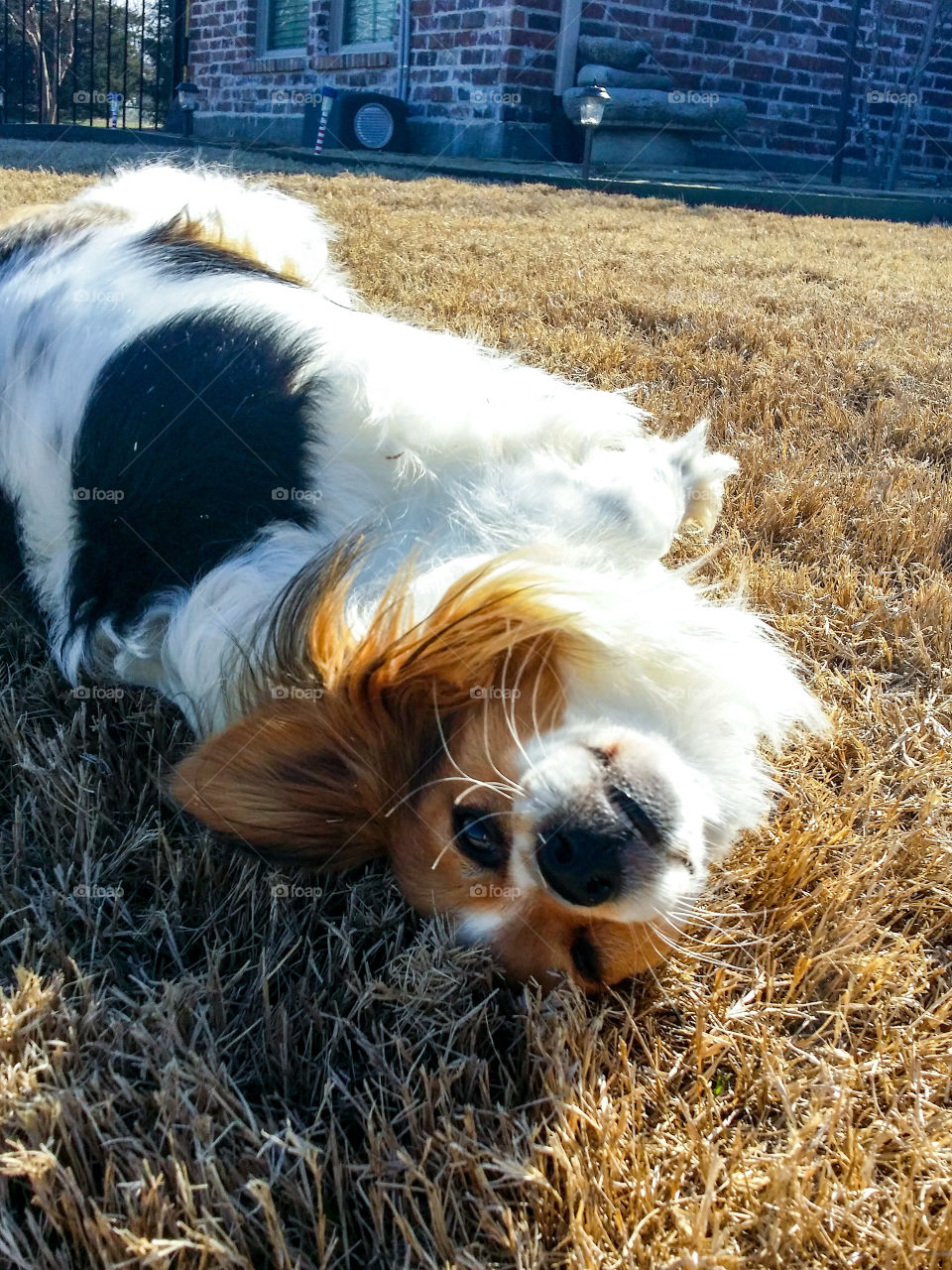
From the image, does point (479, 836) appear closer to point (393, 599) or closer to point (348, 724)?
point (348, 724)

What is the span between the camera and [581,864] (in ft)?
4.64

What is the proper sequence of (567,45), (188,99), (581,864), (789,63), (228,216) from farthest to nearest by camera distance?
(188,99) → (789,63) → (567,45) → (228,216) → (581,864)

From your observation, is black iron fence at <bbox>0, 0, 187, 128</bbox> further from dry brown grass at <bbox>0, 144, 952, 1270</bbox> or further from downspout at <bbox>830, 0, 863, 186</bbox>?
dry brown grass at <bbox>0, 144, 952, 1270</bbox>

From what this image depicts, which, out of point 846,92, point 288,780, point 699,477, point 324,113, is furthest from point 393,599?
point 846,92

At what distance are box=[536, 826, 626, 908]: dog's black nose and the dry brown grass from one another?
0.17 m

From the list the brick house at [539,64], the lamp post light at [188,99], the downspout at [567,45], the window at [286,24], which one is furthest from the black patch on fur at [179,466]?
the lamp post light at [188,99]

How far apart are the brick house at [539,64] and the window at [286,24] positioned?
2 centimetres

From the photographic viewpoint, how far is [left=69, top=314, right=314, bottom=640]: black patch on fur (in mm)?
1917

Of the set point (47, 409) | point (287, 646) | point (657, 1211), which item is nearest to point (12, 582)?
point (47, 409)

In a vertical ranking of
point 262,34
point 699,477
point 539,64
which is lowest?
point 699,477

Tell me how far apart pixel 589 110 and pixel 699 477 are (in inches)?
341

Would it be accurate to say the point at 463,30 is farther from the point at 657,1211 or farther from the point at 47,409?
the point at 657,1211

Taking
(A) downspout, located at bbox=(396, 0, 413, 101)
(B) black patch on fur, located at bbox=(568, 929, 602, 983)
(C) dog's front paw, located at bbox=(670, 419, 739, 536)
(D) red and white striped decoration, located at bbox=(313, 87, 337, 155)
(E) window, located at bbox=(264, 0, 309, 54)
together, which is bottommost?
(B) black patch on fur, located at bbox=(568, 929, 602, 983)

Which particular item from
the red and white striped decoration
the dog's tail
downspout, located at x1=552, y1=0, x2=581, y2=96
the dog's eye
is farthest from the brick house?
the dog's eye
